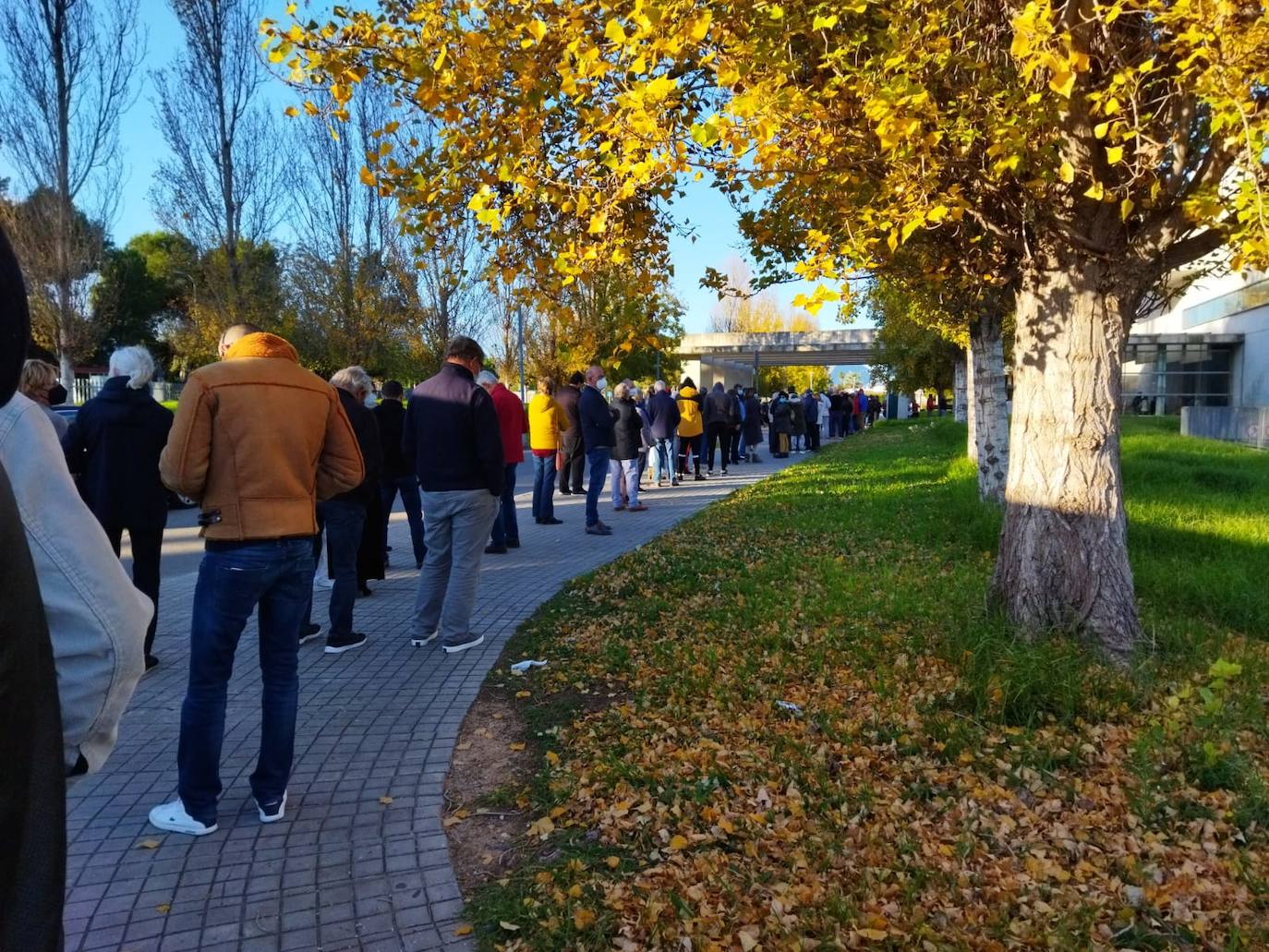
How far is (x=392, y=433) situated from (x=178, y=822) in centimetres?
501

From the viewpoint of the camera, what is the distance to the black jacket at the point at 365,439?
21.3 ft

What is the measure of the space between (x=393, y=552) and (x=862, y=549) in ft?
17.0

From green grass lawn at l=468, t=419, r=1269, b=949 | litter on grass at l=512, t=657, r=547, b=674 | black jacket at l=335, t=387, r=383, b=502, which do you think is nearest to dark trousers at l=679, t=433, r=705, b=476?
green grass lawn at l=468, t=419, r=1269, b=949

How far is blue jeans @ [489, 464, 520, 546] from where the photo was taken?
10.2 metres

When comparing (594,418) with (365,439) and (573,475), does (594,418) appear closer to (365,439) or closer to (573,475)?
(573,475)

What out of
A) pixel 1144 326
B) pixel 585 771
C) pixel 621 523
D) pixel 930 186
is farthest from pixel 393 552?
pixel 1144 326

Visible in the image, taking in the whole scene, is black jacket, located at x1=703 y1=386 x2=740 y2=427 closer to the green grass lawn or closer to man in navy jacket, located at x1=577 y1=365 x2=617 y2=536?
man in navy jacket, located at x1=577 y1=365 x2=617 y2=536

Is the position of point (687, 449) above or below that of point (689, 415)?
below

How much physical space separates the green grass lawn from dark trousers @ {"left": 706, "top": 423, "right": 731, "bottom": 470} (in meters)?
12.6

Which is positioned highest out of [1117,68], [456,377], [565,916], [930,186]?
[1117,68]

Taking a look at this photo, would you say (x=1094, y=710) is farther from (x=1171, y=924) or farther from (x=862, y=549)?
(x=862, y=549)

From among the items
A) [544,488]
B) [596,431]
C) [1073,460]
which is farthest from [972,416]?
[1073,460]

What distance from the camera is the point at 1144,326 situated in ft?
147

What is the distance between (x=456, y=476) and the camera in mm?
6008
